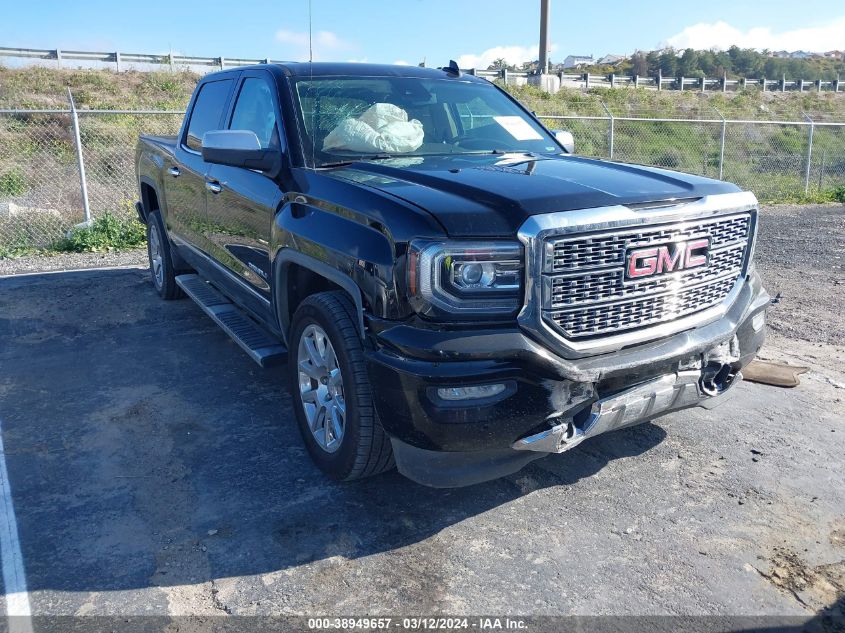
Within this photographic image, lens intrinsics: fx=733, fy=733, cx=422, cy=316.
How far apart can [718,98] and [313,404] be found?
4161cm

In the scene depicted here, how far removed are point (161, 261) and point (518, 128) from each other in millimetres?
3978

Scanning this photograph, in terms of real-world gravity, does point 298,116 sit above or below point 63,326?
above

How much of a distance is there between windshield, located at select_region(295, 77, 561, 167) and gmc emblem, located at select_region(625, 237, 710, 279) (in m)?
1.50

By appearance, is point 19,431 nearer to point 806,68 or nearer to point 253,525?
point 253,525

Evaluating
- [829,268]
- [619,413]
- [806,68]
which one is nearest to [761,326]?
[619,413]

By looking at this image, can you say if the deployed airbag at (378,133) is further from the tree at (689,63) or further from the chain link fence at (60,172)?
the tree at (689,63)

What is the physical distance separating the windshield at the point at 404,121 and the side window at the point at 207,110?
123cm

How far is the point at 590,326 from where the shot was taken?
119 inches

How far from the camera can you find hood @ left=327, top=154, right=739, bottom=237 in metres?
2.89

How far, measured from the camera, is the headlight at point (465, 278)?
2816 millimetres

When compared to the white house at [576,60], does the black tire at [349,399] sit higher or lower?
lower

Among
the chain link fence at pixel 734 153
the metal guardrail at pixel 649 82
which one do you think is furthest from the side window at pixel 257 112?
the metal guardrail at pixel 649 82

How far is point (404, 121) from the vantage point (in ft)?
14.2

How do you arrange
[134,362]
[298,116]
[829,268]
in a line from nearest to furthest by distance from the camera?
[298,116] < [134,362] < [829,268]
